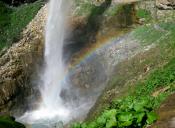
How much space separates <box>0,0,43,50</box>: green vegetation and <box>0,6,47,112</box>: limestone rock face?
716mm

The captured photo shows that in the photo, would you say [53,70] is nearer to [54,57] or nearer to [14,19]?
[54,57]

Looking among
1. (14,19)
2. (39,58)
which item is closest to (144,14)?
(39,58)

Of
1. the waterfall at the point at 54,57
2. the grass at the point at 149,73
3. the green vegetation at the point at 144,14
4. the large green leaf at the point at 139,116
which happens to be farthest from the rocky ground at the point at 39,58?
the large green leaf at the point at 139,116

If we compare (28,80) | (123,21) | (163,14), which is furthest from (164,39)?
(28,80)

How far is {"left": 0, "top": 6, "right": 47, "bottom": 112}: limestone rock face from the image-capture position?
1011 inches

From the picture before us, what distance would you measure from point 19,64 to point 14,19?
18.1ft

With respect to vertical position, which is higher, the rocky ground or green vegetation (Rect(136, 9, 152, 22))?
green vegetation (Rect(136, 9, 152, 22))

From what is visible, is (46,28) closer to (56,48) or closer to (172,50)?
(56,48)

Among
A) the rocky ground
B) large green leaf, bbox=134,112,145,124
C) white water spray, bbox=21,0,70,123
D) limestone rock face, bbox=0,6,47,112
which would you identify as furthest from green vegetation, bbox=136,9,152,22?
large green leaf, bbox=134,112,145,124

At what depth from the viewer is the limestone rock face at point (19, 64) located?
1011 inches

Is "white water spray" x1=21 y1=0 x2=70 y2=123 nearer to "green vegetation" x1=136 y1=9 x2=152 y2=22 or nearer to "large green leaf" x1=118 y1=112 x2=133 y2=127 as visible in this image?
"green vegetation" x1=136 y1=9 x2=152 y2=22

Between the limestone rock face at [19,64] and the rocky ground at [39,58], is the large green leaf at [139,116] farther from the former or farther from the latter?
the limestone rock face at [19,64]

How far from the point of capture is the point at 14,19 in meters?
31.2

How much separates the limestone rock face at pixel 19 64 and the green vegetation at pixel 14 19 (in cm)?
72
